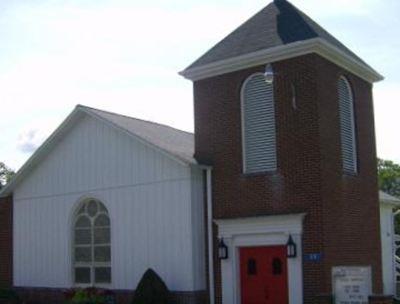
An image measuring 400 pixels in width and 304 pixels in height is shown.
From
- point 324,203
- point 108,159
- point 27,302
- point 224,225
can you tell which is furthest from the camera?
point 27,302

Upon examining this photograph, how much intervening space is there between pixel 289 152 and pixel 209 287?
14.5 ft

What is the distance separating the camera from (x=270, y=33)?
20172mm

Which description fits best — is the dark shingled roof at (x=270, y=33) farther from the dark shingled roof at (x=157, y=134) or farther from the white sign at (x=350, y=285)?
the white sign at (x=350, y=285)

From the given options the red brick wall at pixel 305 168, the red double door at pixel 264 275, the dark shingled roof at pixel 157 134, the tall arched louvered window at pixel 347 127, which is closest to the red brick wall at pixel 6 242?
the dark shingled roof at pixel 157 134

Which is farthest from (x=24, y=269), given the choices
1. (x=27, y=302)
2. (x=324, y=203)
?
(x=324, y=203)

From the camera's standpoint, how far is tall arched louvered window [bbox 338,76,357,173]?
794 inches

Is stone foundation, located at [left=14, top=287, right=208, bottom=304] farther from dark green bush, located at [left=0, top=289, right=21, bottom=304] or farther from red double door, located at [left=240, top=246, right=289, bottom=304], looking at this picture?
red double door, located at [left=240, top=246, right=289, bottom=304]

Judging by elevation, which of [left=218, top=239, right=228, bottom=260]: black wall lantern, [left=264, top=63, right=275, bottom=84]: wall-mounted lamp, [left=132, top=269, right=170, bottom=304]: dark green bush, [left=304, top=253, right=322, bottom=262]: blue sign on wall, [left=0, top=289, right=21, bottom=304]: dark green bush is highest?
[left=264, top=63, right=275, bottom=84]: wall-mounted lamp

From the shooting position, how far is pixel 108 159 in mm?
21984

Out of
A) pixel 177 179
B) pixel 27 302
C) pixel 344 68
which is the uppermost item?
pixel 344 68

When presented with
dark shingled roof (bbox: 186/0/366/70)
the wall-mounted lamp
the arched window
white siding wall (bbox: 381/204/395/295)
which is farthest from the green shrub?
white siding wall (bbox: 381/204/395/295)

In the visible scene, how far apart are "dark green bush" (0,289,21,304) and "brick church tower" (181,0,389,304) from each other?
25.2 ft

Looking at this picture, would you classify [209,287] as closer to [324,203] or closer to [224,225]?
[224,225]

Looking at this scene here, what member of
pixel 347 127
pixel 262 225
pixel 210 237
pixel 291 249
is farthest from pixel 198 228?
pixel 347 127
